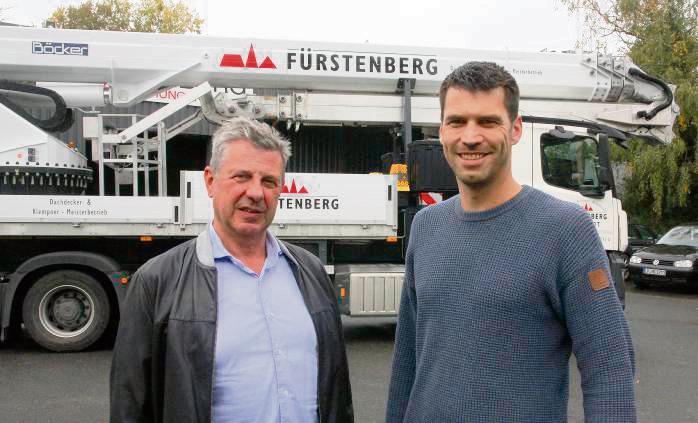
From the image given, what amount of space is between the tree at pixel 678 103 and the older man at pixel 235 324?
1751 cm

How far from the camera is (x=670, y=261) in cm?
1415

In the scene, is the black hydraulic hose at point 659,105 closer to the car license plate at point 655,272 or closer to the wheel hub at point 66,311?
the car license plate at point 655,272

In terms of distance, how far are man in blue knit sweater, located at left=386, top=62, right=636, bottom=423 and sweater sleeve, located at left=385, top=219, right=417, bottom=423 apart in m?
0.15

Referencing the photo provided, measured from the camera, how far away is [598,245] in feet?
6.35

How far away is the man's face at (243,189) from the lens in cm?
219

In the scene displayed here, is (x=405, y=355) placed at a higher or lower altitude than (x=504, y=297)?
lower

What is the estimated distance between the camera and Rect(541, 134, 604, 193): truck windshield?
303 inches

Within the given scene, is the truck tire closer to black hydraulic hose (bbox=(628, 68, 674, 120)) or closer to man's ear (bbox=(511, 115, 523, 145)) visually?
man's ear (bbox=(511, 115, 523, 145))

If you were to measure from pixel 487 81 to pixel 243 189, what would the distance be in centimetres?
87

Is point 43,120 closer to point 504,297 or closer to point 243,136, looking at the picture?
point 243,136

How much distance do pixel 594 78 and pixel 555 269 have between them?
24.6 ft

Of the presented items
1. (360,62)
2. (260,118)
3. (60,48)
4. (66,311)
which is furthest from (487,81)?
(60,48)

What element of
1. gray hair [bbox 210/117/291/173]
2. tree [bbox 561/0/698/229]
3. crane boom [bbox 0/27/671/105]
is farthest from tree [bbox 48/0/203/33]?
gray hair [bbox 210/117/291/173]

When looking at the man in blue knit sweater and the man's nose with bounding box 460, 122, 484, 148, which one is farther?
the man's nose with bounding box 460, 122, 484, 148
